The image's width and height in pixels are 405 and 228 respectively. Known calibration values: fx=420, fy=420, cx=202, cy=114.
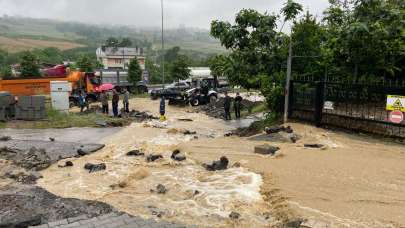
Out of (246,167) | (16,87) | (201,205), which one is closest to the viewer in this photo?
(201,205)

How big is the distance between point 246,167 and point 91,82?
1018 inches

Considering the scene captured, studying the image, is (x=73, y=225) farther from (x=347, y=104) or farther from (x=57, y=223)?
(x=347, y=104)

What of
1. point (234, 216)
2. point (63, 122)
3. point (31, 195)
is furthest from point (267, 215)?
point (63, 122)

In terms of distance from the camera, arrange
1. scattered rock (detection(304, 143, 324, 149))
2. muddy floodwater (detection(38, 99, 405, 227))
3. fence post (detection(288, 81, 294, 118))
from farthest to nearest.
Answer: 1. fence post (detection(288, 81, 294, 118))
2. scattered rock (detection(304, 143, 324, 149))
3. muddy floodwater (detection(38, 99, 405, 227))

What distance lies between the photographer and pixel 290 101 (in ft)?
51.0

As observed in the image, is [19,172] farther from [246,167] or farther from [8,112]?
[8,112]

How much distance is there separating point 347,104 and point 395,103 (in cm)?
174

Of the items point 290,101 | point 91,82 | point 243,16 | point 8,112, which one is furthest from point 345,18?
point 91,82

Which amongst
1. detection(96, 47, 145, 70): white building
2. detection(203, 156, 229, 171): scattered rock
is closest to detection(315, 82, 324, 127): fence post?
detection(203, 156, 229, 171): scattered rock

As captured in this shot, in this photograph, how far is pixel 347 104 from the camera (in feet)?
44.2

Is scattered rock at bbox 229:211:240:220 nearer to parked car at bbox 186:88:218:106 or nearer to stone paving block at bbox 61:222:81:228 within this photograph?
stone paving block at bbox 61:222:81:228

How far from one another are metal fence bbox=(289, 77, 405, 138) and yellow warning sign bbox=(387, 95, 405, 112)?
0.25 metres

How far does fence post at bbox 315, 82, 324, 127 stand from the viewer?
14191 mm

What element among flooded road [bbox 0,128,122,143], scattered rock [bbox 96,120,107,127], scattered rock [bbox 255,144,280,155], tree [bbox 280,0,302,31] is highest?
tree [bbox 280,0,302,31]
